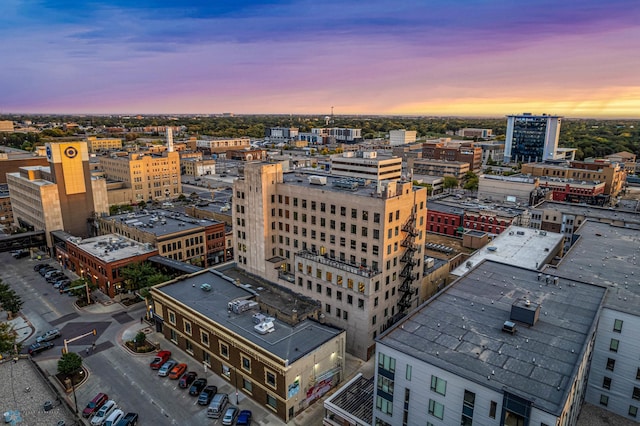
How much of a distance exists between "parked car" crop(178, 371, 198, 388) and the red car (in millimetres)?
5729

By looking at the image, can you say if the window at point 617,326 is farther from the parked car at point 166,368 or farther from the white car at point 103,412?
the white car at point 103,412

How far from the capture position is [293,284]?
74438 millimetres

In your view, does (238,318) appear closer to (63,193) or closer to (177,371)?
(177,371)

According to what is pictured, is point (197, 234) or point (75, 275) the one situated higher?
point (197, 234)

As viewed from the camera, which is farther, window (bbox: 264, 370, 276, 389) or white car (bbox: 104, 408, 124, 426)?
window (bbox: 264, 370, 276, 389)

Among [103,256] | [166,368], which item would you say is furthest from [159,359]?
[103,256]

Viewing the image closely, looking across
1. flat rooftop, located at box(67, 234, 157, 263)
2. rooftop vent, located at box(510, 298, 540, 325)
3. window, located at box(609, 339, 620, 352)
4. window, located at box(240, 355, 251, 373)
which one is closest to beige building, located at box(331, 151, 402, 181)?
flat rooftop, located at box(67, 234, 157, 263)

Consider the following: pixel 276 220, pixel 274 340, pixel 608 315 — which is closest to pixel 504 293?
pixel 608 315

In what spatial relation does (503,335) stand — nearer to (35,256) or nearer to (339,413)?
(339,413)

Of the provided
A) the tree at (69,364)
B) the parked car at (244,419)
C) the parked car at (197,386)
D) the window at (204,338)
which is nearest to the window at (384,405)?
the parked car at (244,419)

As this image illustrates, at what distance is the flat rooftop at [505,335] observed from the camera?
38750mm

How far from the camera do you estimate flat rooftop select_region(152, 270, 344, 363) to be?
56.5m

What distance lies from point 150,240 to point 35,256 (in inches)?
1730

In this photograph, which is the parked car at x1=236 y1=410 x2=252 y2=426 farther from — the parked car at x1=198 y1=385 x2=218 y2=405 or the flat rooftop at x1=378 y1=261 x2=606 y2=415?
the flat rooftop at x1=378 y1=261 x2=606 y2=415
